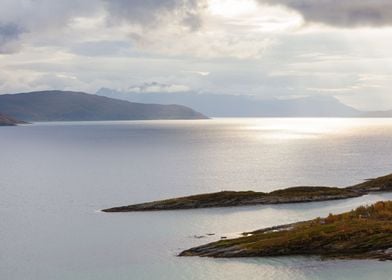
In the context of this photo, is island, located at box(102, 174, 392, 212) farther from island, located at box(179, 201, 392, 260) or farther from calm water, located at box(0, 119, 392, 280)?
island, located at box(179, 201, 392, 260)

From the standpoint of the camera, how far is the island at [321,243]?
2685 inches

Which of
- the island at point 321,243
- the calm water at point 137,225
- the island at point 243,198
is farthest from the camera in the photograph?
the island at point 243,198

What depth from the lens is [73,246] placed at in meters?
78.9

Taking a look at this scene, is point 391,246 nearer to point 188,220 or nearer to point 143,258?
point 143,258

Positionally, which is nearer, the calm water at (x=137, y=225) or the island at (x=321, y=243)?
the calm water at (x=137, y=225)

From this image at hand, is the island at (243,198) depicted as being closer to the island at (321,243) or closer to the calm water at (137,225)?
the calm water at (137,225)

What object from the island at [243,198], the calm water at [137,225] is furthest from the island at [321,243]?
the island at [243,198]

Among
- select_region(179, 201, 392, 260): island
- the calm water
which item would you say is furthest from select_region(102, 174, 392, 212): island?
select_region(179, 201, 392, 260): island

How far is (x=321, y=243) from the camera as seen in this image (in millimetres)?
70312

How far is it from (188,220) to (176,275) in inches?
1407

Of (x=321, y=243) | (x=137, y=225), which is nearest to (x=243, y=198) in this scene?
(x=137, y=225)

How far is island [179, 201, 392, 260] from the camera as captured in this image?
224 feet

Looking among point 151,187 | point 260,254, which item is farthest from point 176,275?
point 151,187

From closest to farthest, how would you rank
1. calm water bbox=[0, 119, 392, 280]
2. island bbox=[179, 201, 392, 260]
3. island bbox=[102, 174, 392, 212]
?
calm water bbox=[0, 119, 392, 280] < island bbox=[179, 201, 392, 260] < island bbox=[102, 174, 392, 212]
